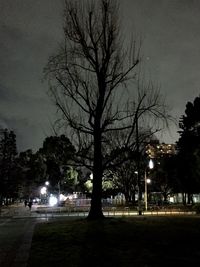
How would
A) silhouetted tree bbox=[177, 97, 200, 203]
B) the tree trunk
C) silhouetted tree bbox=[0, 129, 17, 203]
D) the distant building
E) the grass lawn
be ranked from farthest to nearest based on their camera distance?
silhouetted tree bbox=[0, 129, 17, 203] < the distant building < silhouetted tree bbox=[177, 97, 200, 203] < the tree trunk < the grass lawn

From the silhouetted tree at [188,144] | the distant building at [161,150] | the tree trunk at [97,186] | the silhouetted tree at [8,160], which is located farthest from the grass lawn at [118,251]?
the silhouetted tree at [8,160]

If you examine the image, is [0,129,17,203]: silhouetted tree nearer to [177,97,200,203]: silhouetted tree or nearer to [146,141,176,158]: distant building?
[146,141,176,158]: distant building

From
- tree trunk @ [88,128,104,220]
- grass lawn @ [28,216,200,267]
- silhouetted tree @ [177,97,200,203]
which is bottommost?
grass lawn @ [28,216,200,267]

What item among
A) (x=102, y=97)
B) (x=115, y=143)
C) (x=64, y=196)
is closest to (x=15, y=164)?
(x=64, y=196)

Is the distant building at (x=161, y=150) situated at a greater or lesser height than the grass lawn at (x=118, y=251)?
greater

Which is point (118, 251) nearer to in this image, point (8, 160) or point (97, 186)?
point (97, 186)

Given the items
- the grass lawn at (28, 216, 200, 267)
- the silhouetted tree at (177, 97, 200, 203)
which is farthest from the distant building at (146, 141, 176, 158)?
the grass lawn at (28, 216, 200, 267)

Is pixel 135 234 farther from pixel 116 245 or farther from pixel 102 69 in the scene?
pixel 102 69

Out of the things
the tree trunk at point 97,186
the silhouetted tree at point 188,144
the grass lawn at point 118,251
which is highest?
the silhouetted tree at point 188,144

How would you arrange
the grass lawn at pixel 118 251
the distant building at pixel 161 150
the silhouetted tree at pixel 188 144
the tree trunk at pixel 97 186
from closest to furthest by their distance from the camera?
the grass lawn at pixel 118 251
the tree trunk at pixel 97 186
the silhouetted tree at pixel 188 144
the distant building at pixel 161 150

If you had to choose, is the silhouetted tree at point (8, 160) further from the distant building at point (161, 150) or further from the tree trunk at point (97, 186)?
the tree trunk at point (97, 186)

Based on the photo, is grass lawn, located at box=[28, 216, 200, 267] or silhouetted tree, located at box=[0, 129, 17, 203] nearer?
grass lawn, located at box=[28, 216, 200, 267]

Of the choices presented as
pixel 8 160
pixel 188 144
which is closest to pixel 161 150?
pixel 188 144

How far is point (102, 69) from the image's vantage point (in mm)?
26969
